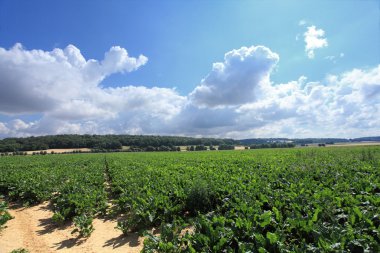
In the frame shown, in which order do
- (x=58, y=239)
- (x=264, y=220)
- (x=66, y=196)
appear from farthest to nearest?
(x=66, y=196) < (x=58, y=239) < (x=264, y=220)

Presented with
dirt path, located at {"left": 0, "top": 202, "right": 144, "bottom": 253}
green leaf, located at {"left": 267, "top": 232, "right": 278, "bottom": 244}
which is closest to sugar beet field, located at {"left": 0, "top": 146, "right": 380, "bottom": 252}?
green leaf, located at {"left": 267, "top": 232, "right": 278, "bottom": 244}

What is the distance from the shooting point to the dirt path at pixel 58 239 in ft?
25.6

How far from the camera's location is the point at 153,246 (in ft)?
20.0

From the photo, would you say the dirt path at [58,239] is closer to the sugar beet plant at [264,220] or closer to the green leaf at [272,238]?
→ the sugar beet plant at [264,220]

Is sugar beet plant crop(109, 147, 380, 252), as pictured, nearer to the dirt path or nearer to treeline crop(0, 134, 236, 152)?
the dirt path

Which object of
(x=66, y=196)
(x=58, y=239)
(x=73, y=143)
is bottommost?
(x=58, y=239)

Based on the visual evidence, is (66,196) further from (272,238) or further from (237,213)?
(272,238)

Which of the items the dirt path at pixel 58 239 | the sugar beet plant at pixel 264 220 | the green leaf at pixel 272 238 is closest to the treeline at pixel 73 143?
the dirt path at pixel 58 239

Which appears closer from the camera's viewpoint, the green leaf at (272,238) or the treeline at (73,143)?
the green leaf at (272,238)

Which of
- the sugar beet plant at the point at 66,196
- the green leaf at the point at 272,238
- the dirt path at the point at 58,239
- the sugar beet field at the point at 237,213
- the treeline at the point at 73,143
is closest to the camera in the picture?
the green leaf at the point at 272,238

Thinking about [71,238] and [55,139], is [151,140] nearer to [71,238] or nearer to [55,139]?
[55,139]

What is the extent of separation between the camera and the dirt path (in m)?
7.79

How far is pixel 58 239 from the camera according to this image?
8703 millimetres

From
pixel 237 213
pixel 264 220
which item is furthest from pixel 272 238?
pixel 237 213
